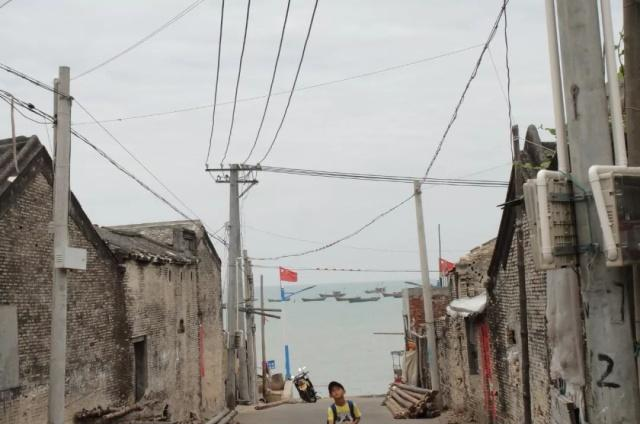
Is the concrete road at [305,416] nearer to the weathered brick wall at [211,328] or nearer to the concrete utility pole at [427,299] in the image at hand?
the concrete utility pole at [427,299]

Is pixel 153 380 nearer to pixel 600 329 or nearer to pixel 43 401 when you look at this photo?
pixel 43 401

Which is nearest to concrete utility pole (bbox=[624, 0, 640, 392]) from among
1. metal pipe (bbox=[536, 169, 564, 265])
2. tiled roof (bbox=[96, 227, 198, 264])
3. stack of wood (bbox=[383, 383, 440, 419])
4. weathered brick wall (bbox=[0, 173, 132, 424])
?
metal pipe (bbox=[536, 169, 564, 265])

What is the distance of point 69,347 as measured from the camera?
47.5 feet

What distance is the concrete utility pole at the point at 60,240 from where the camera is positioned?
10.5 m

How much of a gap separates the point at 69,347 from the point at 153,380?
511 cm

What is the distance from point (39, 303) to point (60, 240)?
302 cm

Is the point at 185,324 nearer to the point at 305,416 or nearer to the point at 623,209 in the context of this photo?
the point at 305,416

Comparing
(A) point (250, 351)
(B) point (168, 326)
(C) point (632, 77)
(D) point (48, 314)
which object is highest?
(C) point (632, 77)

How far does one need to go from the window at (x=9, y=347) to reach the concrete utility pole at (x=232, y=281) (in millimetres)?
13686

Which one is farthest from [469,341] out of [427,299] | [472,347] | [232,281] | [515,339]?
[232,281]

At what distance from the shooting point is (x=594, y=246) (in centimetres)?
401

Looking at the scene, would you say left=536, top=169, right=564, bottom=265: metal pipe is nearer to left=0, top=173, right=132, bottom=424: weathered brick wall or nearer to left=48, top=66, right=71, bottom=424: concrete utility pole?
left=48, top=66, right=71, bottom=424: concrete utility pole

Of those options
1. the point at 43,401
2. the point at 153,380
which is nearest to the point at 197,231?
the point at 153,380

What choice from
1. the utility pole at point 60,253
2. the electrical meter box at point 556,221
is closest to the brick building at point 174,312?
the utility pole at point 60,253
